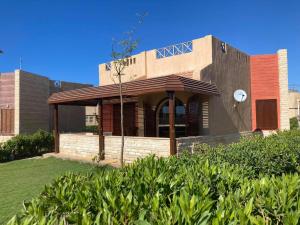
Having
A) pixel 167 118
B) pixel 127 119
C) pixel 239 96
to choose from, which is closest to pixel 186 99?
pixel 167 118

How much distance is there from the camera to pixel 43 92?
19750mm

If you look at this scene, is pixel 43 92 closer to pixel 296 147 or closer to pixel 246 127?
pixel 246 127

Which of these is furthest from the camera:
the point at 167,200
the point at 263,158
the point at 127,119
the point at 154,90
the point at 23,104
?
the point at 23,104

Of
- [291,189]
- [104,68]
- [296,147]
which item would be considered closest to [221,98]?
[296,147]

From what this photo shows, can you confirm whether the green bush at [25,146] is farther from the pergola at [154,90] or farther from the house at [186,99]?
the pergola at [154,90]

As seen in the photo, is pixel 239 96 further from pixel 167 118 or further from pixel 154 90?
pixel 154 90

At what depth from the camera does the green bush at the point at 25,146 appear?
15477mm

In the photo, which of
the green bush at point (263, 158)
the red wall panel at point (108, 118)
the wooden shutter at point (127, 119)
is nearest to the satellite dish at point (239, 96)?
the wooden shutter at point (127, 119)

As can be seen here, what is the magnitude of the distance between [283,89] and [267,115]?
1762 mm

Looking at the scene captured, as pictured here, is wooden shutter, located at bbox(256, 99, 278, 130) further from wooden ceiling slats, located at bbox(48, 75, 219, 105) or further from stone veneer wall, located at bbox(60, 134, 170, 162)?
stone veneer wall, located at bbox(60, 134, 170, 162)

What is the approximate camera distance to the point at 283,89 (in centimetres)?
1614

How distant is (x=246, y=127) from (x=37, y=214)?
1486 cm

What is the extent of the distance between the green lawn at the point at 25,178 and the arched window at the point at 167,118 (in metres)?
4.43

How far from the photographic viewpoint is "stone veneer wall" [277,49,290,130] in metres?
16.1
